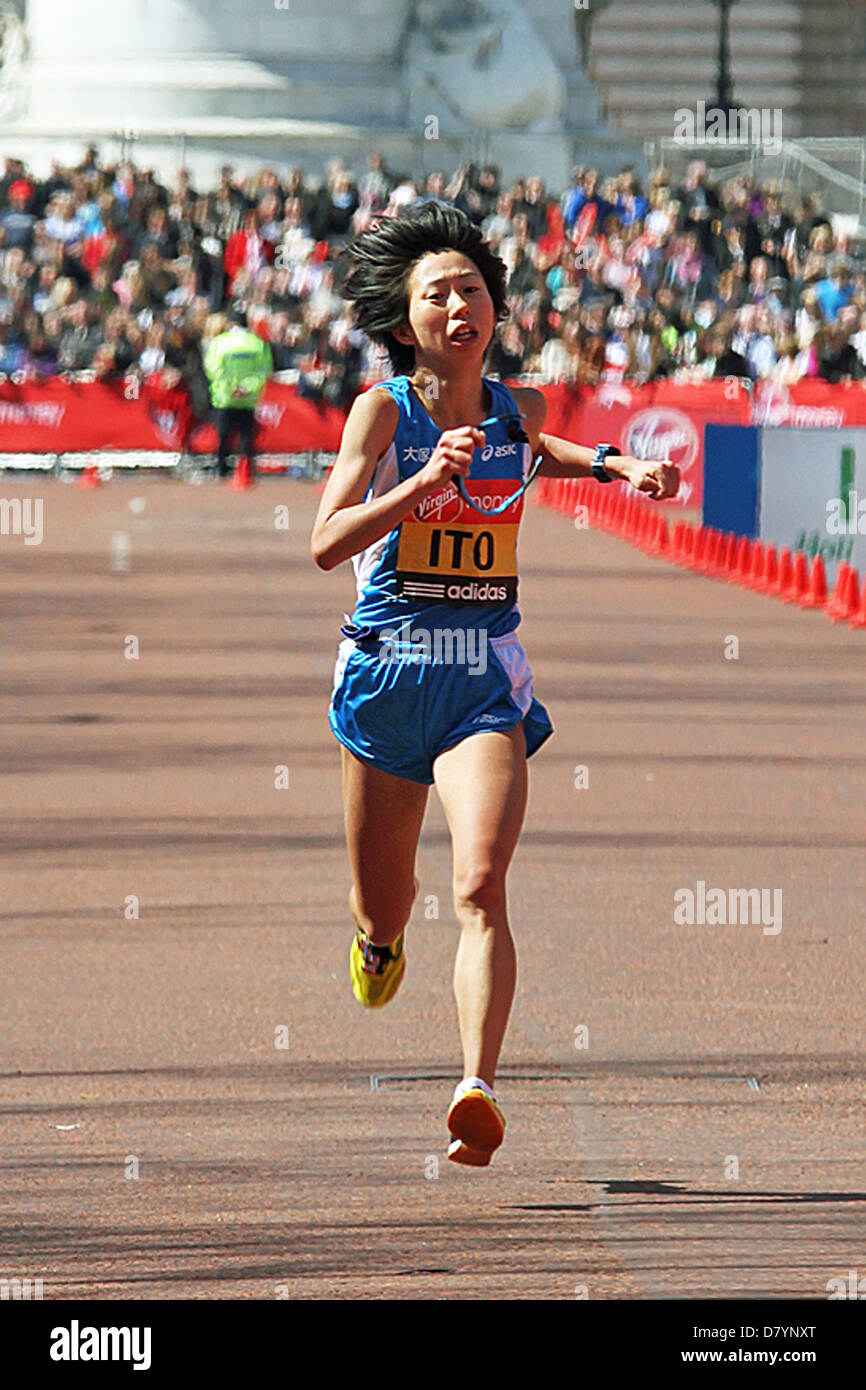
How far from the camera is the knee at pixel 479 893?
20.6ft

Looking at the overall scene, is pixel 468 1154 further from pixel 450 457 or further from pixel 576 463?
pixel 576 463

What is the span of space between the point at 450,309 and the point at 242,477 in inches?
1114

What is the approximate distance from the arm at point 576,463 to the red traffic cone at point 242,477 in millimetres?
27724

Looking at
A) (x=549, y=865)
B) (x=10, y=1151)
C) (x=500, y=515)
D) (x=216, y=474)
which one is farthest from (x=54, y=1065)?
(x=216, y=474)

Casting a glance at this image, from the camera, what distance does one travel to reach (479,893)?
627cm

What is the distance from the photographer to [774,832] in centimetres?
1138

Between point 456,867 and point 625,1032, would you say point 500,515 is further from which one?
point 625,1032

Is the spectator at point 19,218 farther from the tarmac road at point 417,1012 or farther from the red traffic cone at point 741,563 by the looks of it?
the tarmac road at point 417,1012

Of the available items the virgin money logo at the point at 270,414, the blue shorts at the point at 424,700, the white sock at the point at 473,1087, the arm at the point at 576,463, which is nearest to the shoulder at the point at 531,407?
the arm at the point at 576,463

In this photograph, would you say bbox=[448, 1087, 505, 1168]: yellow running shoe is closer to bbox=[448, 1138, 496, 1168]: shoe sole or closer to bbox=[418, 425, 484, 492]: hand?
bbox=[448, 1138, 496, 1168]: shoe sole

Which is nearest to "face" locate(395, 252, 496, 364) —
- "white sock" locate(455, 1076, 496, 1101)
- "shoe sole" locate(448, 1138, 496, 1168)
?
"white sock" locate(455, 1076, 496, 1101)

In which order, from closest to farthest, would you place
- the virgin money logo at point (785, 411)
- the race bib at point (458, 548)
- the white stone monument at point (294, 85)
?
the race bib at point (458, 548)
the virgin money logo at point (785, 411)
the white stone monument at point (294, 85)

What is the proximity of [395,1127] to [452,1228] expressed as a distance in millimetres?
906

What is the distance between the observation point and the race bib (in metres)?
6.36
